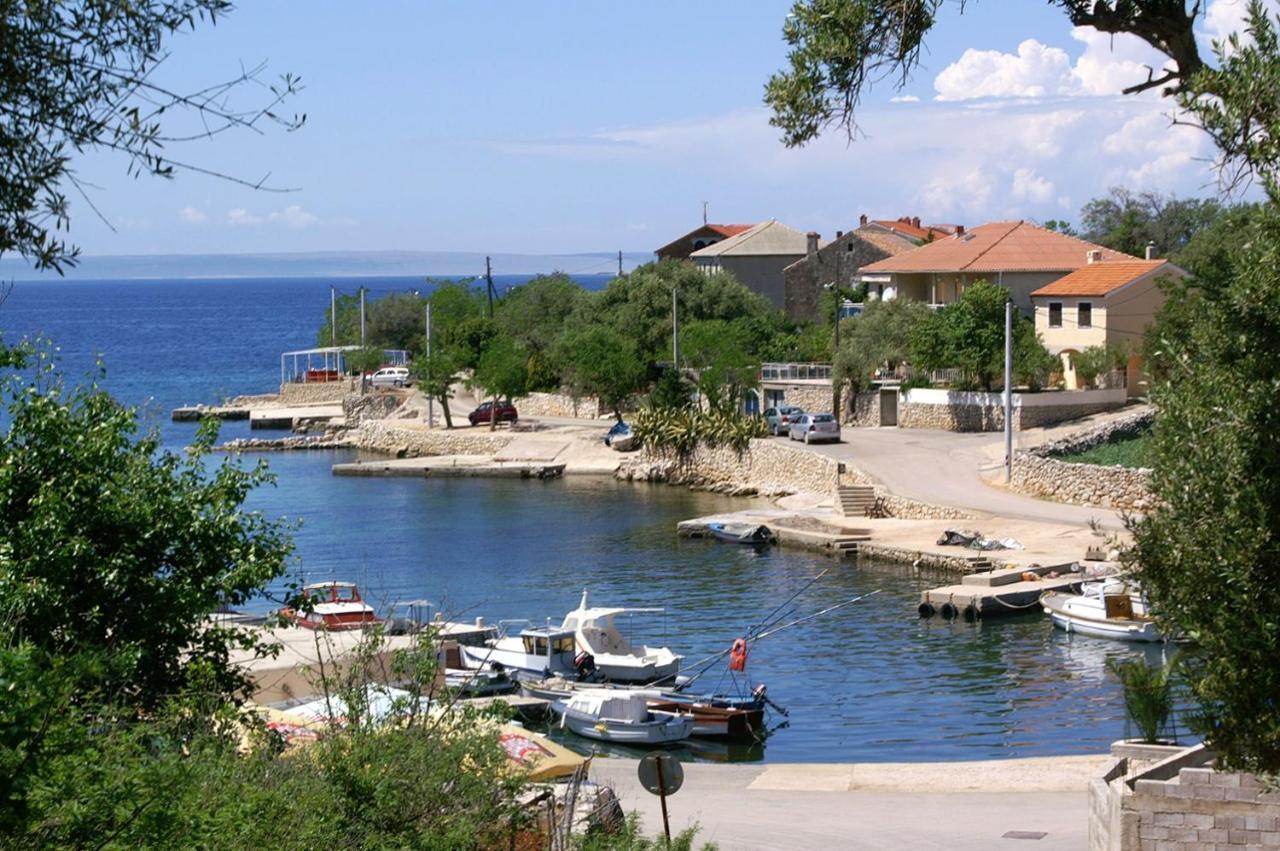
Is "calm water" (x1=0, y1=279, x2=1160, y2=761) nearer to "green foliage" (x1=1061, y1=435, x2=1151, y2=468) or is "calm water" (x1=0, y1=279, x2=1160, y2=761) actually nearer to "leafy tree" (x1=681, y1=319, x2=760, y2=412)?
"leafy tree" (x1=681, y1=319, x2=760, y2=412)

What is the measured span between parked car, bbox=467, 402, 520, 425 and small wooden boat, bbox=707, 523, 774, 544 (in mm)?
27415

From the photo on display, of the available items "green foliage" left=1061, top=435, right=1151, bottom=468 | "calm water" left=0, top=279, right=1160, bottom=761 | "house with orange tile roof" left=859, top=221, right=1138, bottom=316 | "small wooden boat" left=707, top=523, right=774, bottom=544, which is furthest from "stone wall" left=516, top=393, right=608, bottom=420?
"green foliage" left=1061, top=435, right=1151, bottom=468

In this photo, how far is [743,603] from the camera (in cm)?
3856

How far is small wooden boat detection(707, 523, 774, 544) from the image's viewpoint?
4706 centimetres

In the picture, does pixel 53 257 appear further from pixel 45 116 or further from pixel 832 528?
pixel 832 528

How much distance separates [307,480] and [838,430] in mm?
23160

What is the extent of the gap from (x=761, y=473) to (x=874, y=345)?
25.1 feet

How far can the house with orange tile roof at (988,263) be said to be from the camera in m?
67.7

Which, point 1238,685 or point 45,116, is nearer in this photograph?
point 45,116

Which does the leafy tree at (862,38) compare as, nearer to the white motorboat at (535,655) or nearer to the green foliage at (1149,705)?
the green foliage at (1149,705)

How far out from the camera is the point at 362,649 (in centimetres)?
1345

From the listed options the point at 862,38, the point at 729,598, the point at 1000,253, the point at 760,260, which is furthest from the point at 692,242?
the point at 862,38

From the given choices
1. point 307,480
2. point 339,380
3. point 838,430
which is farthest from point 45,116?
point 339,380

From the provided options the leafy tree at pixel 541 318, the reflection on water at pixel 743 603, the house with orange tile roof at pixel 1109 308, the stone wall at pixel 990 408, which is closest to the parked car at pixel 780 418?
the stone wall at pixel 990 408
